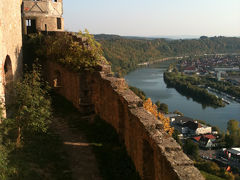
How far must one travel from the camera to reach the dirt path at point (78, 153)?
663 centimetres

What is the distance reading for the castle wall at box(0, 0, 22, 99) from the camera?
8.43m

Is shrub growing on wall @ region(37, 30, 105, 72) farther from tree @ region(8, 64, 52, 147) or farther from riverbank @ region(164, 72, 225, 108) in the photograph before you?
riverbank @ region(164, 72, 225, 108)

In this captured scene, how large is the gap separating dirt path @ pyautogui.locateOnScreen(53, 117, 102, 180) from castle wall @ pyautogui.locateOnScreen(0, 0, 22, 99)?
211 centimetres

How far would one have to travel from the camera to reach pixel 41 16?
53.7 ft

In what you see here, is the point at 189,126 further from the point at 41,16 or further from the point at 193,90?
the point at 41,16

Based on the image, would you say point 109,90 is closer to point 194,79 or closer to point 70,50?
point 70,50

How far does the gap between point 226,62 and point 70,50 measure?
164 meters

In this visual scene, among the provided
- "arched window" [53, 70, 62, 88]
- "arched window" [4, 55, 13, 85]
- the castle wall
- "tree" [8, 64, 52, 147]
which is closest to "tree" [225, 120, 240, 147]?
"arched window" [53, 70, 62, 88]

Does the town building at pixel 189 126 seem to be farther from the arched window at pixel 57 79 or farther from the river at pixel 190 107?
the arched window at pixel 57 79

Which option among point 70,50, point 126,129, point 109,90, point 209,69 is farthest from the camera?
point 209,69

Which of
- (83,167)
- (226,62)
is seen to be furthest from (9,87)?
(226,62)

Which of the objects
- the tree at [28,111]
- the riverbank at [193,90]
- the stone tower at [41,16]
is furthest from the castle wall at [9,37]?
the riverbank at [193,90]

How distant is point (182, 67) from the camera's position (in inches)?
5837

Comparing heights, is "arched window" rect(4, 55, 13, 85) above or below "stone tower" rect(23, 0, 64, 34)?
below
